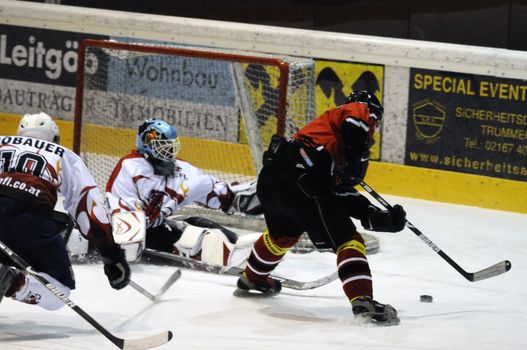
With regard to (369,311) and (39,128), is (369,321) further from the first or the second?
(39,128)

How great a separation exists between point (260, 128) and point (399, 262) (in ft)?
3.71

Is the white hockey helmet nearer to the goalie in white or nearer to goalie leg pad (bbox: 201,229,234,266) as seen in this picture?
the goalie in white

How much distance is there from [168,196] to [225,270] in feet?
1.60

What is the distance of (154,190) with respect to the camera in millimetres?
5984

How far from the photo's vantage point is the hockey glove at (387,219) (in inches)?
197

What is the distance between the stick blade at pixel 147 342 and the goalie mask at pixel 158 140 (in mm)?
1816

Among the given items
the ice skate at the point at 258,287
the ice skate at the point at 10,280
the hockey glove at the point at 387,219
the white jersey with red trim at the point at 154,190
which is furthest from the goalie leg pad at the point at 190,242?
the ice skate at the point at 10,280

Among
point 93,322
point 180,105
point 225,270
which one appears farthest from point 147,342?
point 180,105

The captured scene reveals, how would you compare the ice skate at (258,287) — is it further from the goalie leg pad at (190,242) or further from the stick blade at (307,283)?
the goalie leg pad at (190,242)

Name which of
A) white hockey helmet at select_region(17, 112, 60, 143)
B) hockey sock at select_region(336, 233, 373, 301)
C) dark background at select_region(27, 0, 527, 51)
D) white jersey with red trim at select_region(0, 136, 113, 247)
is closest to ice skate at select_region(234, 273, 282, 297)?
hockey sock at select_region(336, 233, 373, 301)

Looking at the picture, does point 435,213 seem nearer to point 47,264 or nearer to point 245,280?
point 245,280

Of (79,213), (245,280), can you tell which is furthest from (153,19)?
(79,213)

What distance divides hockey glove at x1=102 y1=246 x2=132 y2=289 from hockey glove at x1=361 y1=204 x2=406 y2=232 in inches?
41.4

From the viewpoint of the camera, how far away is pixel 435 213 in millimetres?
7270
